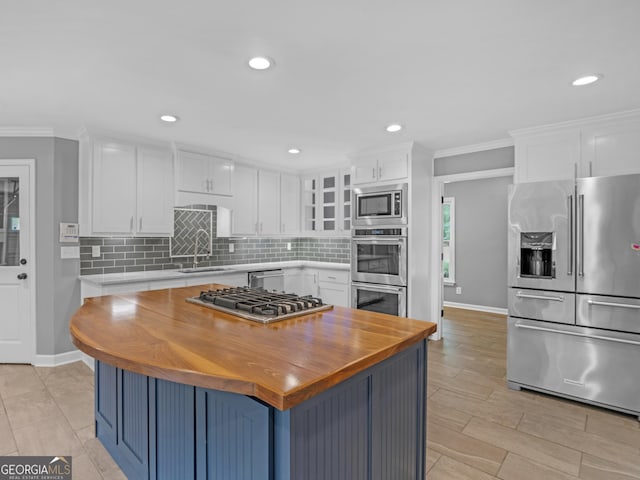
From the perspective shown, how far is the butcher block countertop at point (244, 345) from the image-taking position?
1.07m

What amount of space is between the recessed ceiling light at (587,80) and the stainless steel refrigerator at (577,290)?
773 millimetres

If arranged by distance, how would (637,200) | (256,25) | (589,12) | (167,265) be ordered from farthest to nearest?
1. (167,265)
2. (637,200)
3. (256,25)
4. (589,12)

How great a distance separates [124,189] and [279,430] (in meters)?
3.51

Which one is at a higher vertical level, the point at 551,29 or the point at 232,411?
the point at 551,29

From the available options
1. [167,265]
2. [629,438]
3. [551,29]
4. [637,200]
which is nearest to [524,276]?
[637,200]

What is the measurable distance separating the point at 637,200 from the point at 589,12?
1634 millimetres

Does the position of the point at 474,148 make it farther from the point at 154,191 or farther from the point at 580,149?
the point at 154,191

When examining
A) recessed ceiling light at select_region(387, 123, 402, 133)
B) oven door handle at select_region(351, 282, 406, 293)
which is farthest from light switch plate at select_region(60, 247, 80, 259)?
recessed ceiling light at select_region(387, 123, 402, 133)

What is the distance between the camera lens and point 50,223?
11.8ft

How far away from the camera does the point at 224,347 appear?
1.33 meters

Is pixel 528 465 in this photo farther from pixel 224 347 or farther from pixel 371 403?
pixel 224 347

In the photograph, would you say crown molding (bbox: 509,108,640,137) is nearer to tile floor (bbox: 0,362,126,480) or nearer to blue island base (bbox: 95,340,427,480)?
blue island base (bbox: 95,340,427,480)

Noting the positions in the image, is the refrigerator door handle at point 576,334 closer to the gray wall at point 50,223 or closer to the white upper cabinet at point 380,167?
the white upper cabinet at point 380,167

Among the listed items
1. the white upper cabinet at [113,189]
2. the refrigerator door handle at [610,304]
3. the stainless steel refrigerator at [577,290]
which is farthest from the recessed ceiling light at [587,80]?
the white upper cabinet at [113,189]
